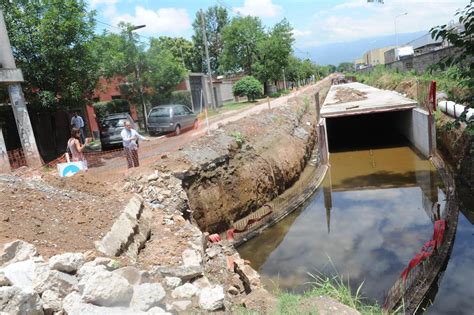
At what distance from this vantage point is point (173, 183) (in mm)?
10844

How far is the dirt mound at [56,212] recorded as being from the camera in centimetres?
605

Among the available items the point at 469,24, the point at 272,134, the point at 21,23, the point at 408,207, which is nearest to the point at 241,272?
the point at 469,24

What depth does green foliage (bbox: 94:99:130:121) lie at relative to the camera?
25.0 meters

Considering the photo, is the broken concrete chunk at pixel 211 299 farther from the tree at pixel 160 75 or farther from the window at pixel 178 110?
the tree at pixel 160 75

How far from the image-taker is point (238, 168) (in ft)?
46.3

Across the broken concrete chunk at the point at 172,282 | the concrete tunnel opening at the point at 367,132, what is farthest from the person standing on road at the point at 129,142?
the concrete tunnel opening at the point at 367,132

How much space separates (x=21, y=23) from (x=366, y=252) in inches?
564

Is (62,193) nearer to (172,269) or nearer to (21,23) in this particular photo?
(172,269)

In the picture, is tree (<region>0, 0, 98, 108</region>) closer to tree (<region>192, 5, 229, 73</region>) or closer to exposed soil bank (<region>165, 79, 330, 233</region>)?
exposed soil bank (<region>165, 79, 330, 233</region>)

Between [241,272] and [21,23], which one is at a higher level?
[21,23]

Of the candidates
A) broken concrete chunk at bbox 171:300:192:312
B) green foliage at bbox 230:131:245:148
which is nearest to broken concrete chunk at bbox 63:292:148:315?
broken concrete chunk at bbox 171:300:192:312

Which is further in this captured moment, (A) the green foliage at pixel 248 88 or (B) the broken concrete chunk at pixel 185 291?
(A) the green foliage at pixel 248 88

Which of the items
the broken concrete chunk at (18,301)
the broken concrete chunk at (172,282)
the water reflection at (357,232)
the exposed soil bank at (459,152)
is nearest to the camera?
Answer: the broken concrete chunk at (18,301)

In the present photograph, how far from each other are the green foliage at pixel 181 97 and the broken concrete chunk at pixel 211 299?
24.3 metres
